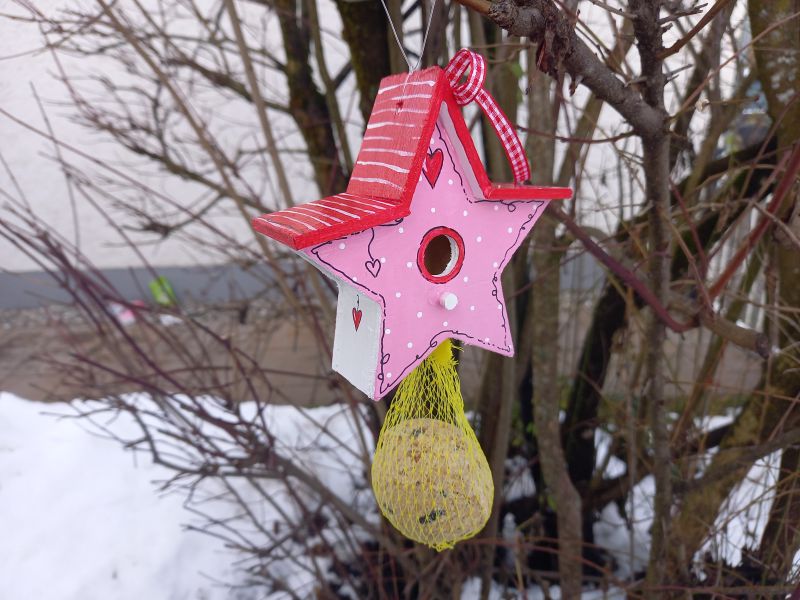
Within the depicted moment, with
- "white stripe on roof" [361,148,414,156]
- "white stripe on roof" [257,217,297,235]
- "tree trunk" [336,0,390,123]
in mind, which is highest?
"tree trunk" [336,0,390,123]

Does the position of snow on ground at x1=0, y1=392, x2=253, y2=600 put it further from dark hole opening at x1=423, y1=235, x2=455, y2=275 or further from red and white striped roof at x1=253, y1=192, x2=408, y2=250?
red and white striped roof at x1=253, y1=192, x2=408, y2=250

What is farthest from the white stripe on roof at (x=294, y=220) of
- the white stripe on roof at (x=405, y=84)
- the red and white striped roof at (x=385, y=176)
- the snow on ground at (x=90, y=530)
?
the snow on ground at (x=90, y=530)

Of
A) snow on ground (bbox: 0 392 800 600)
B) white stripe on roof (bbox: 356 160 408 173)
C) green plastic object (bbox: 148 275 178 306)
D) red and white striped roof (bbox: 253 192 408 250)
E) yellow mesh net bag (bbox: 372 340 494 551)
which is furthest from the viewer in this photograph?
snow on ground (bbox: 0 392 800 600)

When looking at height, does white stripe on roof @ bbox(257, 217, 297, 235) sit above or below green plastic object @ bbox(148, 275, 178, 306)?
above

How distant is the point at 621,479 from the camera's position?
2.30m

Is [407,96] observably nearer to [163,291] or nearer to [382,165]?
[382,165]

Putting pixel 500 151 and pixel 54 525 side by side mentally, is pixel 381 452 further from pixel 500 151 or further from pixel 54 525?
pixel 54 525

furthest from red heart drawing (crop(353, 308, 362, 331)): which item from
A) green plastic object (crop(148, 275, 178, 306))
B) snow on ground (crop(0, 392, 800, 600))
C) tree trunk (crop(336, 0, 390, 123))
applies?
snow on ground (crop(0, 392, 800, 600))

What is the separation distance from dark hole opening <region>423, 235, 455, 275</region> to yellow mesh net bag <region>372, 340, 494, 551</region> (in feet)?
0.41

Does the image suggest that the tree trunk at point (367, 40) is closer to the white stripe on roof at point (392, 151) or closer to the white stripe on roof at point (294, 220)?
the white stripe on roof at point (392, 151)

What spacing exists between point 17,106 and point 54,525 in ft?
5.30

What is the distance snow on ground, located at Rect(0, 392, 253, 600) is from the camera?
235 centimetres

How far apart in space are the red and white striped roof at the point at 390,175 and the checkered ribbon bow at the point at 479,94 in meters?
0.02

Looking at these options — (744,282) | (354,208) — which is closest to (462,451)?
(354,208)
